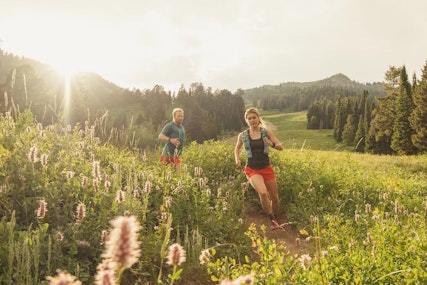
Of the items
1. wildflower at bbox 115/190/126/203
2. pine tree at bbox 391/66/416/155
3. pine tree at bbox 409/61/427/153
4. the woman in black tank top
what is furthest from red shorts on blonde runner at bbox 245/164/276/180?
pine tree at bbox 391/66/416/155

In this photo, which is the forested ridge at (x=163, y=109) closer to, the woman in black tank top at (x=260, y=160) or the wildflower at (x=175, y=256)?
the woman in black tank top at (x=260, y=160)

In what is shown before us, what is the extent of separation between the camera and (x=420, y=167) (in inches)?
650

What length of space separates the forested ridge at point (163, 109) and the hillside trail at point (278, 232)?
2.88 m

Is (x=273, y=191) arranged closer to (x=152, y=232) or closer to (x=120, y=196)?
(x=152, y=232)

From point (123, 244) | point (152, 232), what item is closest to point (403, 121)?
point (152, 232)

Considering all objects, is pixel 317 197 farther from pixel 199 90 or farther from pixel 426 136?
pixel 199 90

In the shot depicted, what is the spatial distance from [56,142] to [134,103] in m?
71.2

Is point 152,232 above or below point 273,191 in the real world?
above

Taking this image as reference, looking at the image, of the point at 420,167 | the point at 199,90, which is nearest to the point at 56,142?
the point at 420,167

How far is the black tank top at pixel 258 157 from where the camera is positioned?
7.59m

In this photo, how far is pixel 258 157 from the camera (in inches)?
299

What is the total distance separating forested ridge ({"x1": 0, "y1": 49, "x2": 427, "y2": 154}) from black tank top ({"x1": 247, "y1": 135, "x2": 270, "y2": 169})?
2.53 m

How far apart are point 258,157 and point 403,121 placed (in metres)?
43.2

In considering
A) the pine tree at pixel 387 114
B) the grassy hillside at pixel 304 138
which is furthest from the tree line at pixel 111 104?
the pine tree at pixel 387 114
